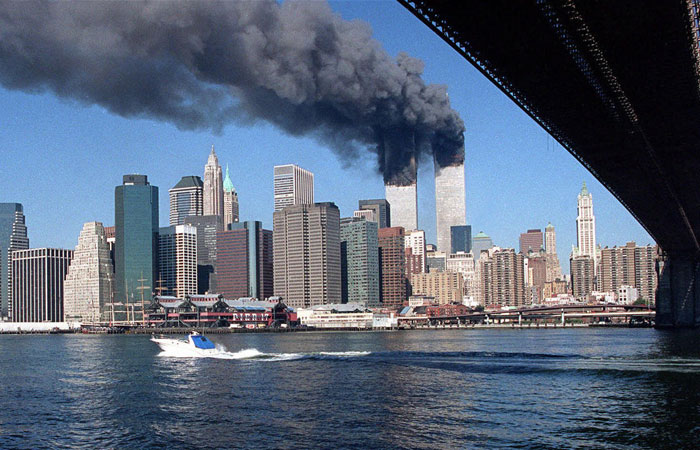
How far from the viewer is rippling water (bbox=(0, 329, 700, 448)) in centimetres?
2981

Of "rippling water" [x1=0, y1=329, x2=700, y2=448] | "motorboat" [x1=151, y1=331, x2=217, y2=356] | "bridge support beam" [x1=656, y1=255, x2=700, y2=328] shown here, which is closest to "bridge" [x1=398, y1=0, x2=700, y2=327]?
"rippling water" [x1=0, y1=329, x2=700, y2=448]

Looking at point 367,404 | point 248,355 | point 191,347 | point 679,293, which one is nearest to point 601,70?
point 367,404

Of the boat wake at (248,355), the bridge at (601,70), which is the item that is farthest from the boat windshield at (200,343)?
the bridge at (601,70)

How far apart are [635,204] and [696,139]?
2553 centimetres

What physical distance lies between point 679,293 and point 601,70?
89693mm

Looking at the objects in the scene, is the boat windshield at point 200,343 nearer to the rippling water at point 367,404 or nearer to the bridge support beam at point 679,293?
the rippling water at point 367,404

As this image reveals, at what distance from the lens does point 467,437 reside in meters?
29.4

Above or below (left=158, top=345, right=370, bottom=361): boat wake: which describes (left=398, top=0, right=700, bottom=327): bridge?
above

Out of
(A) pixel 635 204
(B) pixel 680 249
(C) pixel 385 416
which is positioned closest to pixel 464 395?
(C) pixel 385 416

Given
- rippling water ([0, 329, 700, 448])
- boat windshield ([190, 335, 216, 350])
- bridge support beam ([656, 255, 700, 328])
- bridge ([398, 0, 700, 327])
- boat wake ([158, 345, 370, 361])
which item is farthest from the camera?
bridge support beam ([656, 255, 700, 328])

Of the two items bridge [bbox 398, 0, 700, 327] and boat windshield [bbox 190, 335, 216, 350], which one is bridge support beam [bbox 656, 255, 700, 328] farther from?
boat windshield [bbox 190, 335, 216, 350]

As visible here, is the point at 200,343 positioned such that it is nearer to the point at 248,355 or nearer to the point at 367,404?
the point at 248,355

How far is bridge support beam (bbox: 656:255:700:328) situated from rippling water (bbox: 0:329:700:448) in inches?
2438

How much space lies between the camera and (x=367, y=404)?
122 ft
